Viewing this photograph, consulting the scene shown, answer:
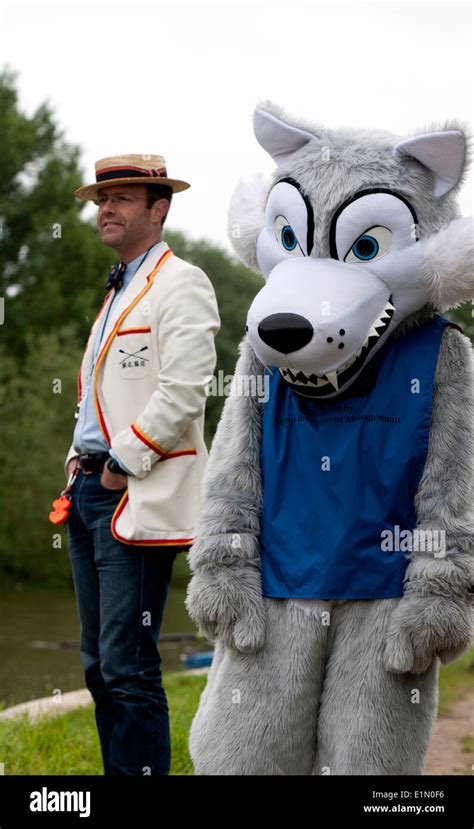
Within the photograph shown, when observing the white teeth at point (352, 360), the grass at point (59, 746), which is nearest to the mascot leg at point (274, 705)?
the white teeth at point (352, 360)

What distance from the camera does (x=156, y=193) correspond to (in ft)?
12.5

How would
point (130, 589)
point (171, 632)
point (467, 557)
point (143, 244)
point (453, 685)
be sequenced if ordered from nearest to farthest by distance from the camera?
point (467, 557) < point (130, 589) < point (143, 244) < point (453, 685) < point (171, 632)

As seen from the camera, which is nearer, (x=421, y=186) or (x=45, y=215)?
(x=421, y=186)

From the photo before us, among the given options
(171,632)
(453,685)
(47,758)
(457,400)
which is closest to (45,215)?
(171,632)

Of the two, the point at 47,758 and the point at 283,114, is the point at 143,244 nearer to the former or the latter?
the point at 283,114

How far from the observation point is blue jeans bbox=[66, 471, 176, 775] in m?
3.42

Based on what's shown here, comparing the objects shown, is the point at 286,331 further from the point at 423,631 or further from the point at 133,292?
the point at 133,292

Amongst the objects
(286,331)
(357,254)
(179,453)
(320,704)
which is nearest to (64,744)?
(179,453)

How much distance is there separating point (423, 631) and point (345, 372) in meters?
0.71

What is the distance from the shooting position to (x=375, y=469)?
2.90 meters

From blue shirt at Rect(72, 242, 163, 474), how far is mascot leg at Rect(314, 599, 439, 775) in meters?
0.99

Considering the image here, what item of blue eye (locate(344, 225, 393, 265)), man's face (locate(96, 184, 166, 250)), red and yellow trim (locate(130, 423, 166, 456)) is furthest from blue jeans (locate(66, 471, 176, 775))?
blue eye (locate(344, 225, 393, 265))

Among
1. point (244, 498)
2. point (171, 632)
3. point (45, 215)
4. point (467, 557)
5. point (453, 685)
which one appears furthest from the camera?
point (45, 215)

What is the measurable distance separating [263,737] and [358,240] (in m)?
1.35
